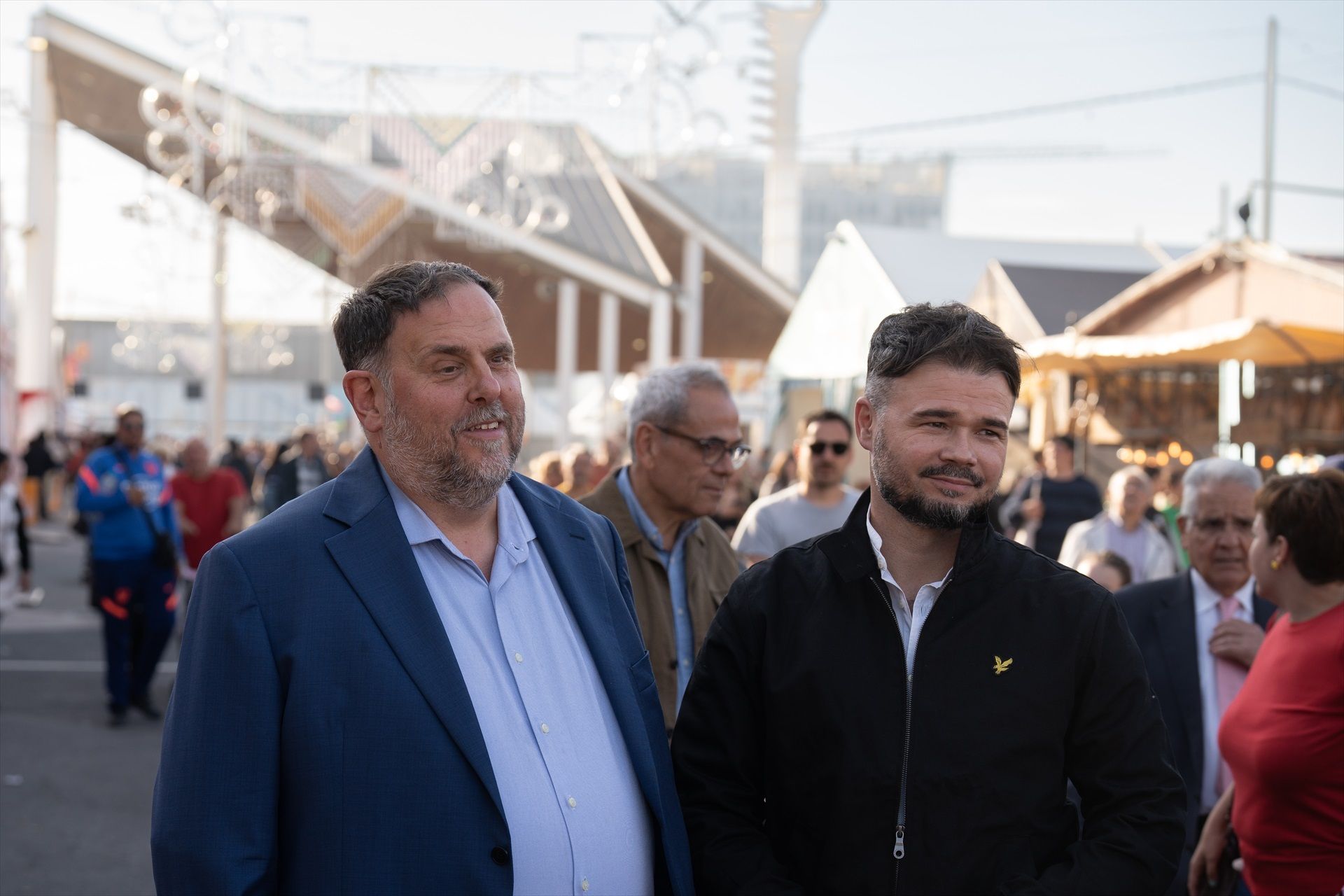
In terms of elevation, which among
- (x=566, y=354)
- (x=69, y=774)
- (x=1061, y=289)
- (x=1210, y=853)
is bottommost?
(x=69, y=774)

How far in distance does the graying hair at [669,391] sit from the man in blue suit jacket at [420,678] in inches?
60.3

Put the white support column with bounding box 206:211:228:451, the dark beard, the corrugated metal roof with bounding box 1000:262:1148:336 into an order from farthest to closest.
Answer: the white support column with bounding box 206:211:228:451, the corrugated metal roof with bounding box 1000:262:1148:336, the dark beard

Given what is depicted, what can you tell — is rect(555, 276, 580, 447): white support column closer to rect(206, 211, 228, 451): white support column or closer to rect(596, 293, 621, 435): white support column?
rect(596, 293, 621, 435): white support column

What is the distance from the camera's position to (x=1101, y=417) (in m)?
15.0

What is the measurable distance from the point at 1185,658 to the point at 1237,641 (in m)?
0.16

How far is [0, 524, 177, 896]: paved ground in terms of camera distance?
5723 mm

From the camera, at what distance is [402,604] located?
7.54 feet

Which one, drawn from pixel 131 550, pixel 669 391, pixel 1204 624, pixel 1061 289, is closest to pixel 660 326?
pixel 1061 289

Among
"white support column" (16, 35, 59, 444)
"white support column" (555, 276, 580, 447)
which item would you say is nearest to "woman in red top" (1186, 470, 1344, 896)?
"white support column" (555, 276, 580, 447)

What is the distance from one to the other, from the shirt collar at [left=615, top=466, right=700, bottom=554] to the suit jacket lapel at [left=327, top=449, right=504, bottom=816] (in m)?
1.70

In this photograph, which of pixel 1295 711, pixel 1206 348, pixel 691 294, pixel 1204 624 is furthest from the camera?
pixel 691 294

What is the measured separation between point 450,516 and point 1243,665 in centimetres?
262

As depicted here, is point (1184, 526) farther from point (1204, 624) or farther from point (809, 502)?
point (809, 502)

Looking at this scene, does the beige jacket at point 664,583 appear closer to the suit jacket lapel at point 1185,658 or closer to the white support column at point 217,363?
the suit jacket lapel at point 1185,658
